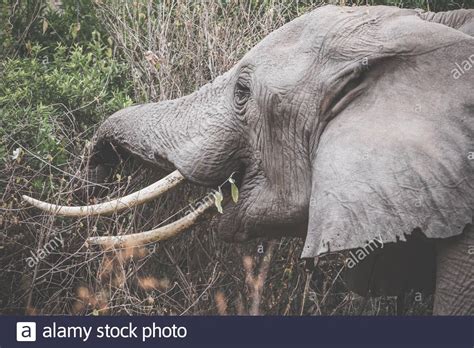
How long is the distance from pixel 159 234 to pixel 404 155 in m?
1.21

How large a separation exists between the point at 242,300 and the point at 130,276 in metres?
0.57

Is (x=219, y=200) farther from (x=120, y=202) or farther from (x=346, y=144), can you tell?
(x=346, y=144)

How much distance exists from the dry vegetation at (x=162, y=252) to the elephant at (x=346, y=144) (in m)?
0.30

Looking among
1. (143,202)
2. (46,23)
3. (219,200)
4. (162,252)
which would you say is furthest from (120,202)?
(46,23)

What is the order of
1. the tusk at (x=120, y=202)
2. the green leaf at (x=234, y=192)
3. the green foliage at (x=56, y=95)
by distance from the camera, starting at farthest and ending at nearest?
the green foliage at (x=56, y=95)
the tusk at (x=120, y=202)
the green leaf at (x=234, y=192)

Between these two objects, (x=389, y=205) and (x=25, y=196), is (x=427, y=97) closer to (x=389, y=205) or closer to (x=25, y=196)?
(x=389, y=205)

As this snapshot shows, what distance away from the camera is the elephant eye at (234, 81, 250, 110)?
4.76m

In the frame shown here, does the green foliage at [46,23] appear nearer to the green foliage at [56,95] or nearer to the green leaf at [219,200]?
the green foliage at [56,95]

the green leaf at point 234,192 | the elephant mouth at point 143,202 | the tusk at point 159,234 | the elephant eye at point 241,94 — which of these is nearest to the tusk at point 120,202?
the elephant mouth at point 143,202

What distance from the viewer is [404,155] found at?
411 cm

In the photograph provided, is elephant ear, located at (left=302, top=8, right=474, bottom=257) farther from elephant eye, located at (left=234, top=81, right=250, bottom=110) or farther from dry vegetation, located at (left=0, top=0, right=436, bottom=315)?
dry vegetation, located at (left=0, top=0, right=436, bottom=315)

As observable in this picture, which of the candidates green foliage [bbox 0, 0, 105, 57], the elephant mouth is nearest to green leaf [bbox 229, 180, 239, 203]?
the elephant mouth

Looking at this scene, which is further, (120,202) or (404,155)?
(120,202)

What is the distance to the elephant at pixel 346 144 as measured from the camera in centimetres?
409
